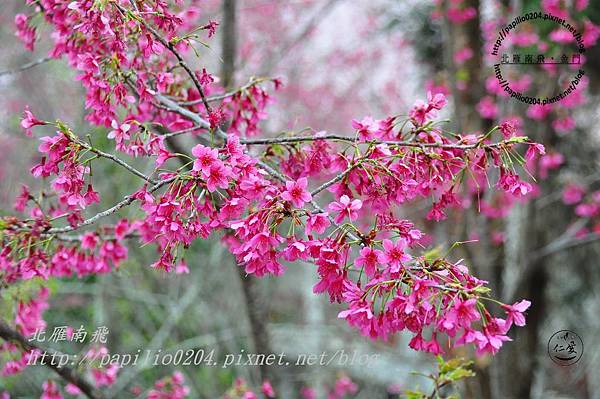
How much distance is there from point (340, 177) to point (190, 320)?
4560mm

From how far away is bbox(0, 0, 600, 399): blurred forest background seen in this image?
154 inches

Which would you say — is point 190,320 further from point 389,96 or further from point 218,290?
point 389,96

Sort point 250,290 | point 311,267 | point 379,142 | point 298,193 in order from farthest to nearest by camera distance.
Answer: point 311,267
point 250,290
point 379,142
point 298,193

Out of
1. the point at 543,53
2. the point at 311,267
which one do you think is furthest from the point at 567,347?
the point at 311,267

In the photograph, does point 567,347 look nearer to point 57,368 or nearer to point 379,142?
point 379,142

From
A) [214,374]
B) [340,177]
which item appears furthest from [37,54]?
[340,177]

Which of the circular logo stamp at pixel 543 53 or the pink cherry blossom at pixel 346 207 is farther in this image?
the circular logo stamp at pixel 543 53

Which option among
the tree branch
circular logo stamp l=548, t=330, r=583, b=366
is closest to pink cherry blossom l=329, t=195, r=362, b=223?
the tree branch

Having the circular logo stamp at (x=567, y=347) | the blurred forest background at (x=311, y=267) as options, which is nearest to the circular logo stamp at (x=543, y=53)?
the blurred forest background at (x=311, y=267)

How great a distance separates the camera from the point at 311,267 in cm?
571

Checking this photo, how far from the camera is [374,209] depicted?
1525 millimetres

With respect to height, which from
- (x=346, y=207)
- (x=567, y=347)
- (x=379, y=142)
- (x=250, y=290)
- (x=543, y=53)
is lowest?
(x=567, y=347)

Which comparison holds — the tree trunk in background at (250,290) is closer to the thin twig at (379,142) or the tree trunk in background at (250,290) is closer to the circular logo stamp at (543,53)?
the thin twig at (379,142)

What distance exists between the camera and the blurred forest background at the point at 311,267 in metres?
3.91
